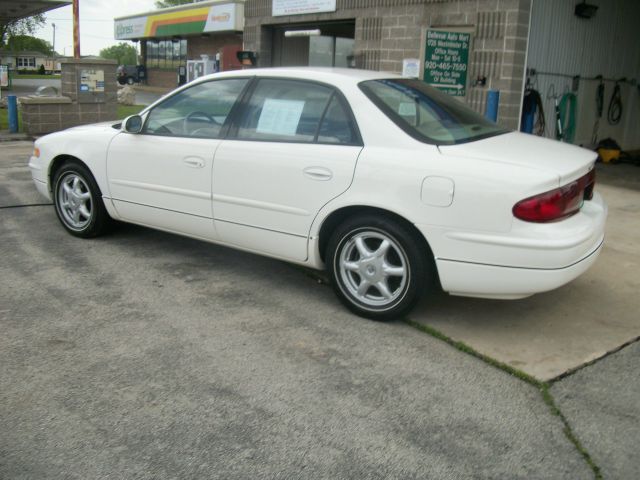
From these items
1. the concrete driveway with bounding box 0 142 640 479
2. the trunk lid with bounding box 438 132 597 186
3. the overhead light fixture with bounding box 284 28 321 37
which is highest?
the overhead light fixture with bounding box 284 28 321 37

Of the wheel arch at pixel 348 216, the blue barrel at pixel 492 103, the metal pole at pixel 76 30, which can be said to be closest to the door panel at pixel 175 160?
the wheel arch at pixel 348 216

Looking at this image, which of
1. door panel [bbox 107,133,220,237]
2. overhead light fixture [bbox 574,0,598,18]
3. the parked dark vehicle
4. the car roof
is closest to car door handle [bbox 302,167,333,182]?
the car roof

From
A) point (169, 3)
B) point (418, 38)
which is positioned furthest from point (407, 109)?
point (169, 3)

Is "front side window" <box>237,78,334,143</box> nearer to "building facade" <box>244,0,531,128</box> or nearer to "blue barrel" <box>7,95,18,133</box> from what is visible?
"building facade" <box>244,0,531,128</box>

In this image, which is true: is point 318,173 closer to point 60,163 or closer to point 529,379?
point 529,379

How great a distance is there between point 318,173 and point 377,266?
2.32ft

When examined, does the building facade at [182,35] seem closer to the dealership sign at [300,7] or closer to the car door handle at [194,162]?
the dealership sign at [300,7]

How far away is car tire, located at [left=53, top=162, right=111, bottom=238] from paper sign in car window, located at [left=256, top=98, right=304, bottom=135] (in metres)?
1.81

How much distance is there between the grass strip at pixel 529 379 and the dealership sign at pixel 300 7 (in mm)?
10584

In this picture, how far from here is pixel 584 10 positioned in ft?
38.2

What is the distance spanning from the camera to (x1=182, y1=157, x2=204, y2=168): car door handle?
16.2 ft

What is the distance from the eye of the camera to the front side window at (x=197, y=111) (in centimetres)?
501

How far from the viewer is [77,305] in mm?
4457

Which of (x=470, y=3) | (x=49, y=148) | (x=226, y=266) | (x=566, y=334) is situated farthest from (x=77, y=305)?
(x=470, y=3)
